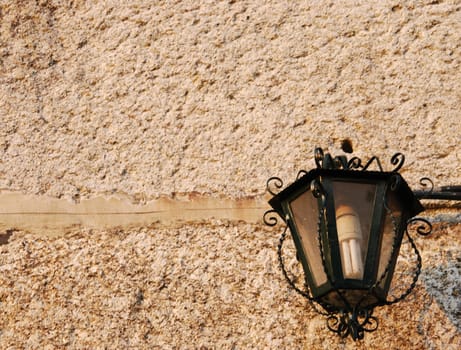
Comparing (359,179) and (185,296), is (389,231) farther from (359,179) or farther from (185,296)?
(185,296)

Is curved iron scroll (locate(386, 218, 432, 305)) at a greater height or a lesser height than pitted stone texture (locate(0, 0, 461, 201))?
lesser

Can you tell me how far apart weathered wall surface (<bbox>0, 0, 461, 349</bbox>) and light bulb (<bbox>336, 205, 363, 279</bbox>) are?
399mm

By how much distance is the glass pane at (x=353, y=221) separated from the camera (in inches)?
84.7

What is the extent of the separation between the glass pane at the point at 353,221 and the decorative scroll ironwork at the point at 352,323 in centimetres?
12

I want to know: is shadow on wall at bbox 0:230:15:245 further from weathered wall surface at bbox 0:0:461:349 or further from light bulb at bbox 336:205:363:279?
light bulb at bbox 336:205:363:279

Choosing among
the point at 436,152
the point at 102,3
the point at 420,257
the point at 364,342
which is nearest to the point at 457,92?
the point at 436,152

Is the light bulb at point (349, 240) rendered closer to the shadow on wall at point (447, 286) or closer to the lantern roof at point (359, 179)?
the lantern roof at point (359, 179)

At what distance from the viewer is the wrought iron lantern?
7.04 ft

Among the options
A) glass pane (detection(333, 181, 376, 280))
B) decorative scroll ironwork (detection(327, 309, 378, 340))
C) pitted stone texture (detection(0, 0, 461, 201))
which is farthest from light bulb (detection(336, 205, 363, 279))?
pitted stone texture (detection(0, 0, 461, 201))

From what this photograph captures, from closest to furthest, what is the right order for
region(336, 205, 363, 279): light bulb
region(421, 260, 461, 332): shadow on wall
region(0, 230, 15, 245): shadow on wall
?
region(336, 205, 363, 279): light bulb, region(421, 260, 461, 332): shadow on wall, region(0, 230, 15, 245): shadow on wall

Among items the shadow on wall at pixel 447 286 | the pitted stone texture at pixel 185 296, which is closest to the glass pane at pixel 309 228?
the pitted stone texture at pixel 185 296

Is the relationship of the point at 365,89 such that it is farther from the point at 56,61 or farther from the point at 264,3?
the point at 56,61

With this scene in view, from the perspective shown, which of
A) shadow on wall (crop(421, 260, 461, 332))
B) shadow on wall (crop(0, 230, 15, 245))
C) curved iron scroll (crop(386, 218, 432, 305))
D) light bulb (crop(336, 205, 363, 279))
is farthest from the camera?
shadow on wall (crop(0, 230, 15, 245))

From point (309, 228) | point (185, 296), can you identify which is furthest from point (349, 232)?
point (185, 296)
